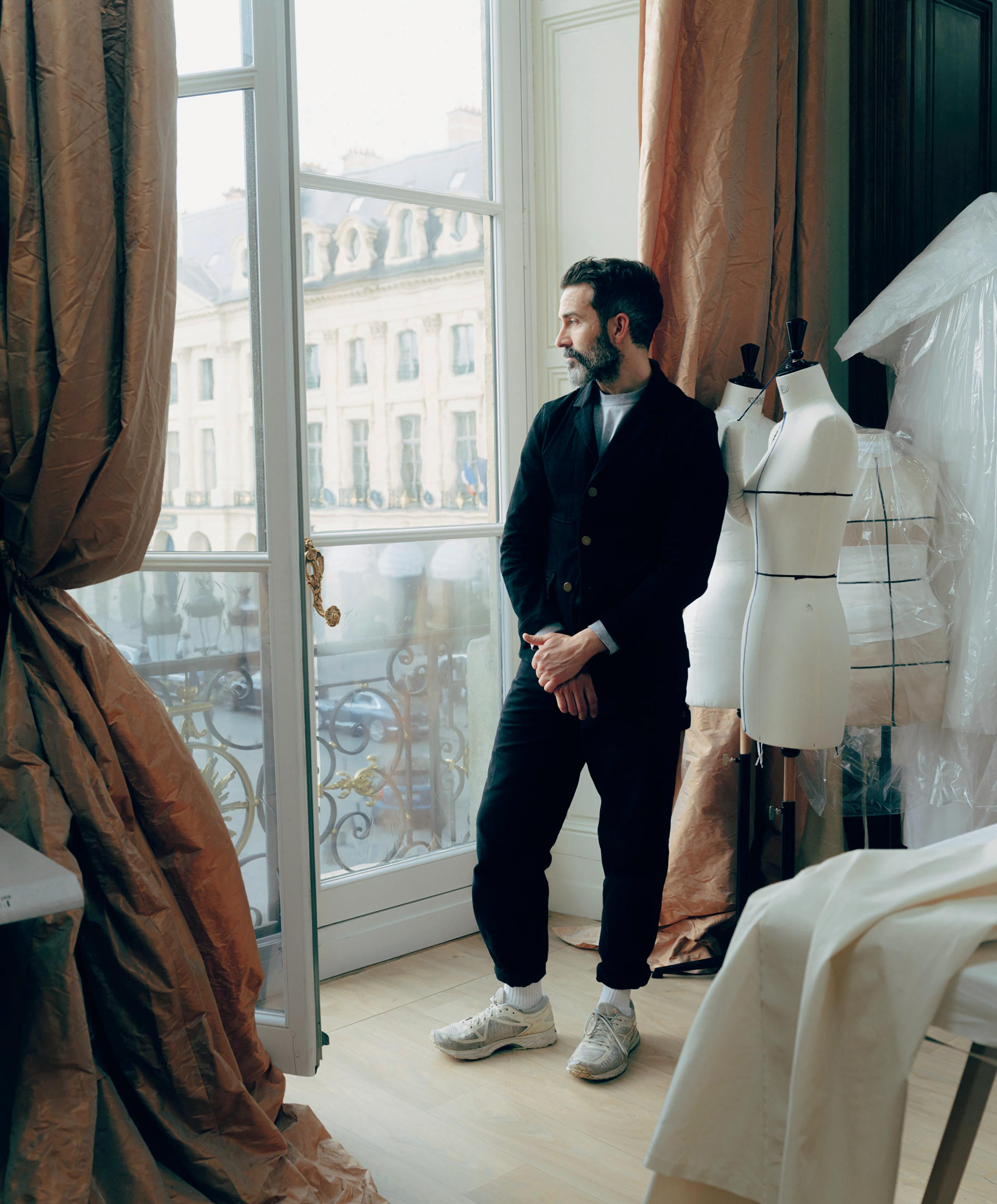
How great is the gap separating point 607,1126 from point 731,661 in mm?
950

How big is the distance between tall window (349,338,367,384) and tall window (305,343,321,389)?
8 cm

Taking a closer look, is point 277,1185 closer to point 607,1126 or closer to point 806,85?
point 607,1126

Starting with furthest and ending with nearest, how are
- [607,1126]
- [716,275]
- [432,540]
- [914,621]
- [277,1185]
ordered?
1. [432,540]
2. [716,275]
3. [914,621]
4. [607,1126]
5. [277,1185]

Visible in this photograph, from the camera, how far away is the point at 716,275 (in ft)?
8.33

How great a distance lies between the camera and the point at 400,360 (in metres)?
2.76

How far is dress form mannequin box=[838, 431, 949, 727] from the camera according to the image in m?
2.28

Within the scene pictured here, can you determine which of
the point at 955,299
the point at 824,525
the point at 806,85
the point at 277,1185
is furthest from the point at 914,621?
the point at 277,1185

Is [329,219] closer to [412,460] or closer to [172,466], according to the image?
[412,460]

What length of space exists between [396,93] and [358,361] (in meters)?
0.66

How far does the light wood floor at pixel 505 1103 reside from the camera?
5.90 ft

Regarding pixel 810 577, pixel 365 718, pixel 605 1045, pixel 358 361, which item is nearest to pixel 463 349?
pixel 358 361

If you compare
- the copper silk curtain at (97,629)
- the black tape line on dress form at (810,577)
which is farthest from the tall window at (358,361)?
the black tape line on dress form at (810,577)

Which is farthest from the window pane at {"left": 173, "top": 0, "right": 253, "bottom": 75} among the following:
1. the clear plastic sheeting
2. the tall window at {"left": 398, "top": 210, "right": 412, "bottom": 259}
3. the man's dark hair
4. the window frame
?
the clear plastic sheeting

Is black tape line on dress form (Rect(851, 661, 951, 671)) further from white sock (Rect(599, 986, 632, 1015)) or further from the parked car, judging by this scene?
the parked car
